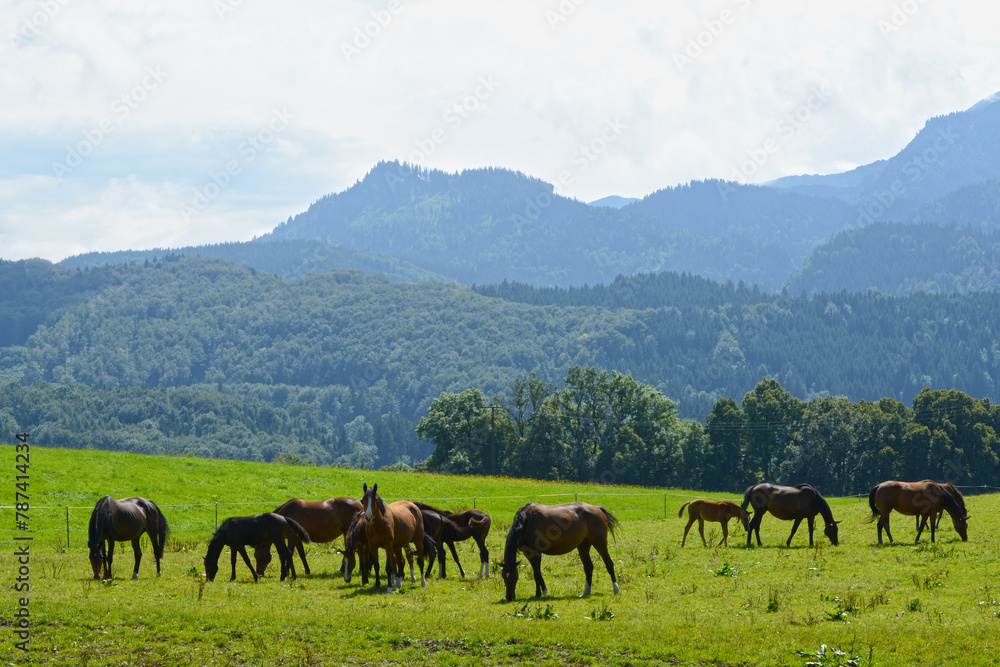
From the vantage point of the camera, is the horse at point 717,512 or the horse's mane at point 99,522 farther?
the horse at point 717,512

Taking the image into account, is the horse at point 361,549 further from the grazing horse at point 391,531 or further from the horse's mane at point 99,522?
the horse's mane at point 99,522

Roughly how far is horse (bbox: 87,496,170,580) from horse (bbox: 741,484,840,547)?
18.7 m

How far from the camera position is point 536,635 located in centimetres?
1538

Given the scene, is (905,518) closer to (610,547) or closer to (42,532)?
(610,547)

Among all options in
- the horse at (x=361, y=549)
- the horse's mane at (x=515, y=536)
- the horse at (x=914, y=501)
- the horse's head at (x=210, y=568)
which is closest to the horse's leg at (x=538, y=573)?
the horse's mane at (x=515, y=536)

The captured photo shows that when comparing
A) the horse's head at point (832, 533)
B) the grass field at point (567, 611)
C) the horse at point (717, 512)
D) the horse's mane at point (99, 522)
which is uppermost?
the horse's mane at point (99, 522)

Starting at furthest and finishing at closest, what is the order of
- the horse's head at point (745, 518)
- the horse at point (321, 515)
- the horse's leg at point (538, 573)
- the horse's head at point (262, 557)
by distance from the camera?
the horse's head at point (745, 518) → the horse at point (321, 515) → the horse's head at point (262, 557) → the horse's leg at point (538, 573)

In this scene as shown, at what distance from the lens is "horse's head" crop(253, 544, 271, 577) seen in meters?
22.7

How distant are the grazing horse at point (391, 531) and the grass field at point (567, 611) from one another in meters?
0.68

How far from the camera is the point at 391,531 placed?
20.5 meters

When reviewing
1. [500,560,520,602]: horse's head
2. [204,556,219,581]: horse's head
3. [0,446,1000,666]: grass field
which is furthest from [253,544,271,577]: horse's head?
[500,560,520,602]: horse's head

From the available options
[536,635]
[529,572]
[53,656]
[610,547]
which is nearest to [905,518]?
[610,547]

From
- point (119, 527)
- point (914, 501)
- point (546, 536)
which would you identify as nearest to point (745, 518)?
point (914, 501)

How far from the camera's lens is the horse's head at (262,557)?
22719 millimetres
